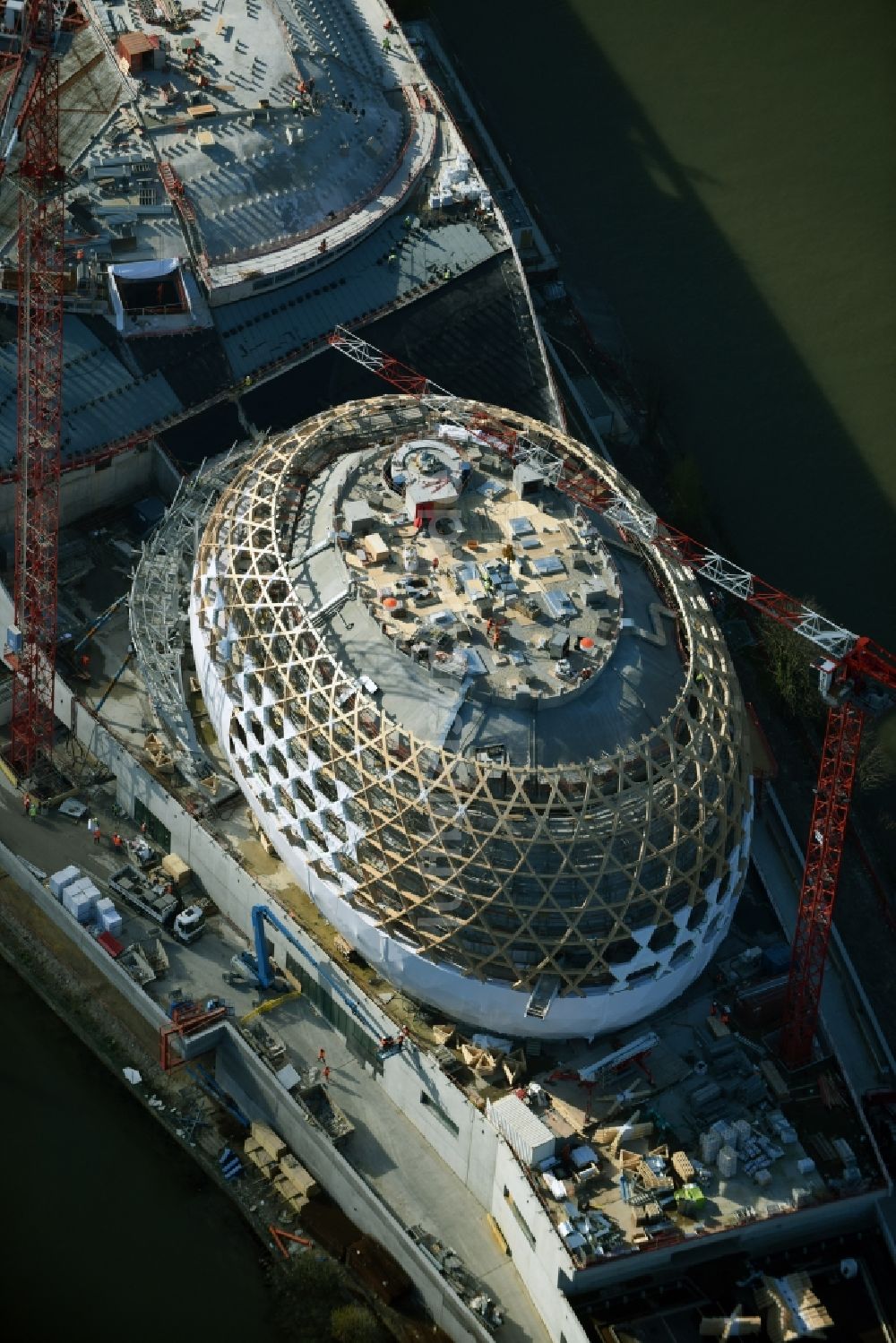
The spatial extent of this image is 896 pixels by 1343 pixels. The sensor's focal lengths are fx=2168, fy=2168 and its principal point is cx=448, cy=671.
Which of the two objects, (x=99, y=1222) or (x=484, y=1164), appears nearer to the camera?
(x=484, y=1164)

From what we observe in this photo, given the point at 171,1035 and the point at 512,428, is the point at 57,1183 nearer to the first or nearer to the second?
the point at 171,1035

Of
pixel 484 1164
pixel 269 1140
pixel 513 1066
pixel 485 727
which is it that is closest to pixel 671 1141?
pixel 513 1066

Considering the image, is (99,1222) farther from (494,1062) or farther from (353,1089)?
(494,1062)

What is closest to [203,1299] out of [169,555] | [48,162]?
[169,555]

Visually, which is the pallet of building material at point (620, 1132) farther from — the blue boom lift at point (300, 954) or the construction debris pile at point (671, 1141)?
the blue boom lift at point (300, 954)

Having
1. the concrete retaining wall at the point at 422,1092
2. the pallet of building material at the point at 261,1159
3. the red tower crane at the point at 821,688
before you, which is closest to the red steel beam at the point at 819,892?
the red tower crane at the point at 821,688

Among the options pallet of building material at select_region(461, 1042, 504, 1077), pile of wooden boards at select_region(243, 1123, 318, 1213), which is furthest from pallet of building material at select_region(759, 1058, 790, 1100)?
pile of wooden boards at select_region(243, 1123, 318, 1213)

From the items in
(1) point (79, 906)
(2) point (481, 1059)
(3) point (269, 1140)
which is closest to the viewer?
(2) point (481, 1059)
